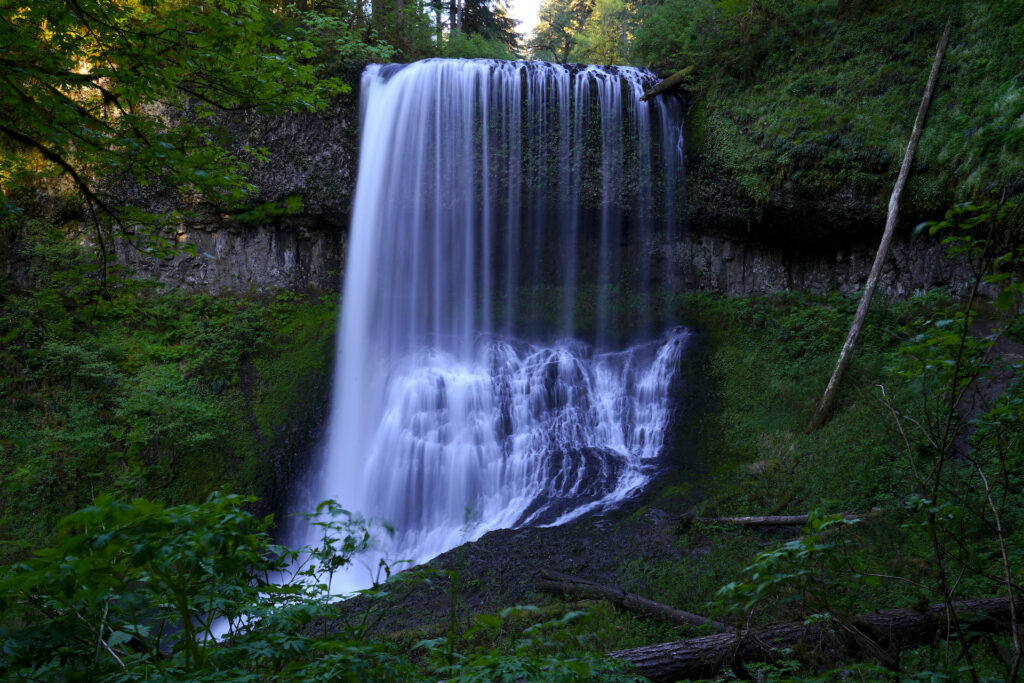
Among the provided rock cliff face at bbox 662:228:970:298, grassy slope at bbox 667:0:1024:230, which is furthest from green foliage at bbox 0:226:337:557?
grassy slope at bbox 667:0:1024:230

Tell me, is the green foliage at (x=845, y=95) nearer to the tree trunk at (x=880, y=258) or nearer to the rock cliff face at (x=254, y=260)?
the tree trunk at (x=880, y=258)

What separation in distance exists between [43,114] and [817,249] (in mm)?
12694

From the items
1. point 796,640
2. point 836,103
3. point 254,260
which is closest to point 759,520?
point 796,640

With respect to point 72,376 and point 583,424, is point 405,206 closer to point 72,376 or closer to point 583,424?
point 583,424

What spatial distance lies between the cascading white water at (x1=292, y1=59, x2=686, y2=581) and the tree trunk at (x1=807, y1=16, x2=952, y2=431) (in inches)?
118

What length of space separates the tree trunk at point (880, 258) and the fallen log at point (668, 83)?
14.5 feet

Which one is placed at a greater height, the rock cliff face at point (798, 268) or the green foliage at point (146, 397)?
the rock cliff face at point (798, 268)

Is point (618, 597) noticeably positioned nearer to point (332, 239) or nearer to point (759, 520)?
point (759, 520)

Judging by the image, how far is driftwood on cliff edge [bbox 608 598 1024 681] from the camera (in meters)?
2.97

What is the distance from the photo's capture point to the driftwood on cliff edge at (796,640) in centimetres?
297

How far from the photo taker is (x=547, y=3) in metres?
34.3

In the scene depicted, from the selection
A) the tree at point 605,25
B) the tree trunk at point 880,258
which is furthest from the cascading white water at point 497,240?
the tree at point 605,25

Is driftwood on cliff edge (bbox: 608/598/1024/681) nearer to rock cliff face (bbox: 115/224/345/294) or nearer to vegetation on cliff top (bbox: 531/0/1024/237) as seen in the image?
vegetation on cliff top (bbox: 531/0/1024/237)

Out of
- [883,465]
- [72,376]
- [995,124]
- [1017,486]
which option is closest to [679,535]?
[883,465]
